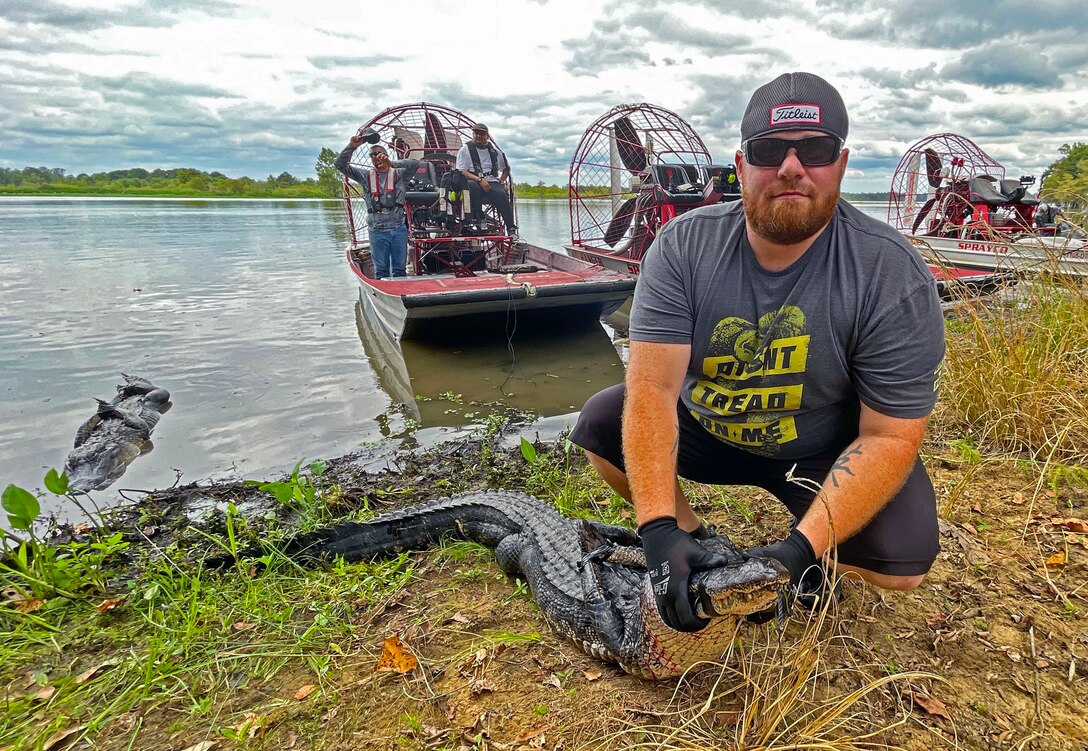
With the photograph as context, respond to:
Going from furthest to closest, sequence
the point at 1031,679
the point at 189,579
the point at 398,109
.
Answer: the point at 398,109 → the point at 189,579 → the point at 1031,679

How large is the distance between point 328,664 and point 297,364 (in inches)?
208

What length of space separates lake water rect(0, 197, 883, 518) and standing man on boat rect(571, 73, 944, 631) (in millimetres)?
3186

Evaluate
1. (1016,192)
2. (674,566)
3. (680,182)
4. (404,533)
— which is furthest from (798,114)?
(1016,192)

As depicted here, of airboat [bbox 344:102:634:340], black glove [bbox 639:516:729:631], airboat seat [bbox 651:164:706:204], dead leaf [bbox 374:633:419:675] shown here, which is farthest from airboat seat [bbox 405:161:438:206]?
black glove [bbox 639:516:729:631]

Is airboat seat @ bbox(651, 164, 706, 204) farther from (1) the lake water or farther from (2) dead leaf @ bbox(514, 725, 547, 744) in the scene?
(2) dead leaf @ bbox(514, 725, 547, 744)

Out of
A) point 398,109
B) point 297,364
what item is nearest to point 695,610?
point 297,364

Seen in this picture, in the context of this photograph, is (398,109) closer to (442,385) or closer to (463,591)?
(442,385)

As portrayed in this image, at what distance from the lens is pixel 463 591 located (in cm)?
217

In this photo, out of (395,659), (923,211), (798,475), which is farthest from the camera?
(923,211)

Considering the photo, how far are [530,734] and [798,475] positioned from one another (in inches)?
44.3

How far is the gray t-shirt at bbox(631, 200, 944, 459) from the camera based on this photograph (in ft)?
5.27

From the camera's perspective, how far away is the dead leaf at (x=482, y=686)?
1651 millimetres

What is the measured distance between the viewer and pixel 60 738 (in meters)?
1.56

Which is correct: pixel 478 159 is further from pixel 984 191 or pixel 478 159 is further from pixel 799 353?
pixel 984 191
